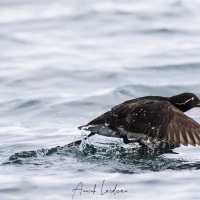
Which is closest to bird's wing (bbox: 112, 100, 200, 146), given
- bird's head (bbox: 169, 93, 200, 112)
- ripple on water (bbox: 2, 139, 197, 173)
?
ripple on water (bbox: 2, 139, 197, 173)

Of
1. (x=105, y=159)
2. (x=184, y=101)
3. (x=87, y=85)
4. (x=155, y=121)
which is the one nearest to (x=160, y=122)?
(x=155, y=121)

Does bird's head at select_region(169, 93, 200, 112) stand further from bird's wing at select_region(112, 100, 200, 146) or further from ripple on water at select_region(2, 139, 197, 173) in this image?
ripple on water at select_region(2, 139, 197, 173)

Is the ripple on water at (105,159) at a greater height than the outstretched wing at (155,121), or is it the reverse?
the outstretched wing at (155,121)

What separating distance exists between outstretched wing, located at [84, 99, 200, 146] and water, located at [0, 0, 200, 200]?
26cm

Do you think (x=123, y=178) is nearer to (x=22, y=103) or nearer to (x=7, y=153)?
(x=7, y=153)

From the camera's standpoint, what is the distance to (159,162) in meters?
9.60

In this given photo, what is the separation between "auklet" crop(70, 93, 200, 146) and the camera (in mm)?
9875

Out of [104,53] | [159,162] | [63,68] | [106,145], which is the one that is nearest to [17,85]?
[63,68]

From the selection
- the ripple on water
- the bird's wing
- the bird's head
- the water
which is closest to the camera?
the water

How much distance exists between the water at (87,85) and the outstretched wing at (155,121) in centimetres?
26

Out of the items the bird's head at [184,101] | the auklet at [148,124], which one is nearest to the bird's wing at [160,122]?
the auklet at [148,124]

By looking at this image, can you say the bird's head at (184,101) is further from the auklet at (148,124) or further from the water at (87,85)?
the water at (87,85)

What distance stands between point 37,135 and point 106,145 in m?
1.23

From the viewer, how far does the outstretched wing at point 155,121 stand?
9852mm
